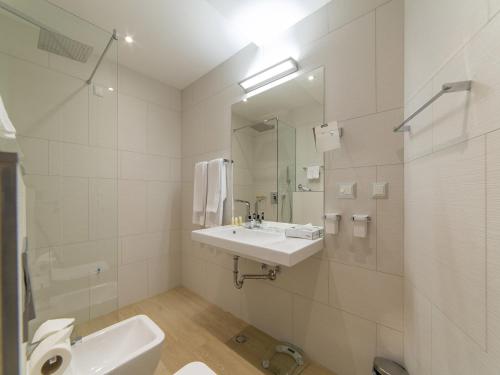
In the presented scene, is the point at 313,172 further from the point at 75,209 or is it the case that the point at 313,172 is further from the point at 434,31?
the point at 75,209

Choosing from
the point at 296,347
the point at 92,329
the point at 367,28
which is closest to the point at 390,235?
the point at 296,347

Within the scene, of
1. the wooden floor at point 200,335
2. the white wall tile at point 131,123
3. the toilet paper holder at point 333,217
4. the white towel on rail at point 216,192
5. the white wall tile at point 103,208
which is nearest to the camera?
the toilet paper holder at point 333,217

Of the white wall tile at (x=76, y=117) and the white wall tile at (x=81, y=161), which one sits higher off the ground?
the white wall tile at (x=76, y=117)

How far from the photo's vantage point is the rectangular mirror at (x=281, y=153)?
1391 mm

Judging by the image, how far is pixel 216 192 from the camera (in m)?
1.87

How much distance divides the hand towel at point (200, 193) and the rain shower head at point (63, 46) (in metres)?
1.24

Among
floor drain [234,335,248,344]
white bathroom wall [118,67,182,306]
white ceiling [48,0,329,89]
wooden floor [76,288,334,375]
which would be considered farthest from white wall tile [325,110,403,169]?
white bathroom wall [118,67,182,306]

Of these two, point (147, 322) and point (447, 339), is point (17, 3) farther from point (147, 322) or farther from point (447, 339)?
point (447, 339)

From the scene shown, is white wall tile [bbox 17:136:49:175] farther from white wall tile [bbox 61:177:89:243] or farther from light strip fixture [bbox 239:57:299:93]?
light strip fixture [bbox 239:57:299:93]

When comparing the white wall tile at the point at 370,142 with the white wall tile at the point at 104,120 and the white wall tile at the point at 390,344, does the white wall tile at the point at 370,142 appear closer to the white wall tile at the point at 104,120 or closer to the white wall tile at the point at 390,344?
the white wall tile at the point at 390,344

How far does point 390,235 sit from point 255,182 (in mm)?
1058

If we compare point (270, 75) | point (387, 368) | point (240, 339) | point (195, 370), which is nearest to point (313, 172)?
point (270, 75)

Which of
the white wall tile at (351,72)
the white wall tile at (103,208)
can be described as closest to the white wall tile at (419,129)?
the white wall tile at (351,72)

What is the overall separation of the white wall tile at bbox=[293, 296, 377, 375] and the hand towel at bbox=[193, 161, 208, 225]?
1158mm
